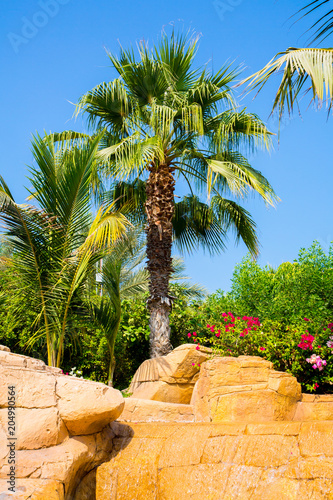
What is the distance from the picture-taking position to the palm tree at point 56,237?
8.73m

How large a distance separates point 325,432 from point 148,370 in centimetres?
507

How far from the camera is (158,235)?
10844 mm

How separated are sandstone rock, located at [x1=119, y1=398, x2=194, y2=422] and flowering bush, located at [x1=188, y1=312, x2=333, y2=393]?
1427mm

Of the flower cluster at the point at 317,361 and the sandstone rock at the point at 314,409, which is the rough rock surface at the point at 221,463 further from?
the flower cluster at the point at 317,361

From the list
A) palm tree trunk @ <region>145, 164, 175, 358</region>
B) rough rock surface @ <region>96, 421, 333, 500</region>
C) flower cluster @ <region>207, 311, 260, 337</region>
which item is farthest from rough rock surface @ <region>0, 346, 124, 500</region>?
palm tree trunk @ <region>145, 164, 175, 358</region>

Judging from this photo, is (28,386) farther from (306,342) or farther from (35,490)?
(306,342)

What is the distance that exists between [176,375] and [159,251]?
2.90 m

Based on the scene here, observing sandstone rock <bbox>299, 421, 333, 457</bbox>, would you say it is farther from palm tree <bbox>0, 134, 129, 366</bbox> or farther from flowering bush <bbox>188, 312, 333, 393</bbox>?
palm tree <bbox>0, 134, 129, 366</bbox>

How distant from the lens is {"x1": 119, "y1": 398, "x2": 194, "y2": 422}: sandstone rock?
798cm

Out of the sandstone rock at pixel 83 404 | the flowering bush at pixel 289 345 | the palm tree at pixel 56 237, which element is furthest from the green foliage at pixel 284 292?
the sandstone rock at pixel 83 404

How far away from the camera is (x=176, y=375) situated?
916 centimetres

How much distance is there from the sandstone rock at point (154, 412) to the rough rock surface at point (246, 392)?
48 cm

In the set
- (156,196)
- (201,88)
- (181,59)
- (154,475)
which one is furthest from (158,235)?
(154,475)

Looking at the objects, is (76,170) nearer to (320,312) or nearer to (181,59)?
(181,59)
